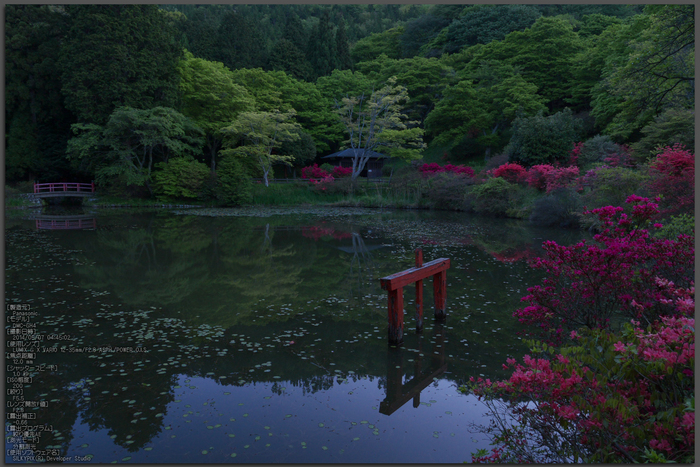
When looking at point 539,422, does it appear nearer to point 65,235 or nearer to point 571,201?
point 571,201

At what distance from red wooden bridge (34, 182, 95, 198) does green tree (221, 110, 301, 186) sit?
9.63 metres

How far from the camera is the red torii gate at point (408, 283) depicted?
5.33m

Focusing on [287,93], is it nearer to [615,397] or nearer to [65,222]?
[65,222]

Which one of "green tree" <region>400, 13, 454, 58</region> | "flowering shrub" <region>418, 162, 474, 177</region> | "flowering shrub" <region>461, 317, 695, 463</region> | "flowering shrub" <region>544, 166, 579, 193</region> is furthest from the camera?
"green tree" <region>400, 13, 454, 58</region>

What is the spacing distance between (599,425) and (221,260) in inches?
394

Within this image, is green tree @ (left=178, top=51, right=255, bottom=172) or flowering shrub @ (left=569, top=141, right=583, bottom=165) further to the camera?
green tree @ (left=178, top=51, right=255, bottom=172)

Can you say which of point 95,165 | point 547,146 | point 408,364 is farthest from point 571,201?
point 95,165

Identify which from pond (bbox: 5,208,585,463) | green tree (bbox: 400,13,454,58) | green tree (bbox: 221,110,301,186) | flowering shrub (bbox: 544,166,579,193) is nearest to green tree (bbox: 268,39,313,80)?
green tree (bbox: 221,110,301,186)

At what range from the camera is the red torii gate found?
533 centimetres

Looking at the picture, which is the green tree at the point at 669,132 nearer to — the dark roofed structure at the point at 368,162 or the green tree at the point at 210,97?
the dark roofed structure at the point at 368,162

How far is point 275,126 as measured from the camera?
95.5 feet

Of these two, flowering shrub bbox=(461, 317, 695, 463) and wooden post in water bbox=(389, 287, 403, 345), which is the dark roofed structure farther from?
flowering shrub bbox=(461, 317, 695, 463)

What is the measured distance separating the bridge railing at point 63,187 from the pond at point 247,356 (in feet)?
66.2

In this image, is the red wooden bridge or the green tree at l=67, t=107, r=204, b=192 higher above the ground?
the green tree at l=67, t=107, r=204, b=192
